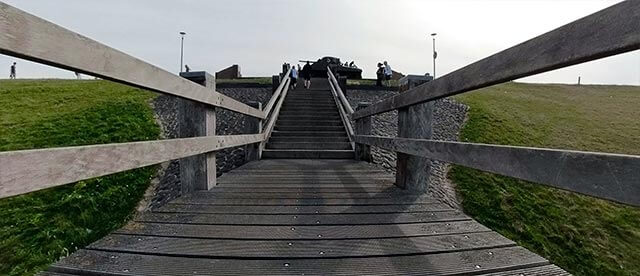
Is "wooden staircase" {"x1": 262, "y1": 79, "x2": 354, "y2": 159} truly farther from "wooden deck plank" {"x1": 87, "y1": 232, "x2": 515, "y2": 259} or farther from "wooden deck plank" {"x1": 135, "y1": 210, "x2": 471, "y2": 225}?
"wooden deck plank" {"x1": 87, "y1": 232, "x2": 515, "y2": 259}

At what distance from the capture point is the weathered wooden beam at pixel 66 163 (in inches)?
38.0

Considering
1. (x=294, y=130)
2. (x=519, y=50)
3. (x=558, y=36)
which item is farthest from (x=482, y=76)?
(x=294, y=130)

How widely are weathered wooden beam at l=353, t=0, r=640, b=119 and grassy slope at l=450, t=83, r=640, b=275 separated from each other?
18.0 ft

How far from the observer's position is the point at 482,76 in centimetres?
165

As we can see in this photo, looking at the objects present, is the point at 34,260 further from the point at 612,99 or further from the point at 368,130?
the point at 612,99

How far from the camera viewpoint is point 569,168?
1057 millimetres

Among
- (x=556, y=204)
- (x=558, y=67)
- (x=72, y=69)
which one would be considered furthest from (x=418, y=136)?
(x=556, y=204)

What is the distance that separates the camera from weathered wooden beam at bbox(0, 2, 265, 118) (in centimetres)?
97

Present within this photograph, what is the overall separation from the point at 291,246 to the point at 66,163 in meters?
1.05

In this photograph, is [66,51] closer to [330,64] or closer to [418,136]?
[418,136]

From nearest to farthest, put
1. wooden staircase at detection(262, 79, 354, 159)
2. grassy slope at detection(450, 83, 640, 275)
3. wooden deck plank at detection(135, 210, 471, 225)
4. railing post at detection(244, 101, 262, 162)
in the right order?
wooden deck plank at detection(135, 210, 471, 225) → railing post at detection(244, 101, 262, 162) → grassy slope at detection(450, 83, 640, 275) → wooden staircase at detection(262, 79, 354, 159)

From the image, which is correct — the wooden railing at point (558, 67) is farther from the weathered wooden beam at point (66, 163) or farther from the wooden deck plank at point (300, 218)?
the weathered wooden beam at point (66, 163)

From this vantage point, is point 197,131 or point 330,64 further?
point 330,64

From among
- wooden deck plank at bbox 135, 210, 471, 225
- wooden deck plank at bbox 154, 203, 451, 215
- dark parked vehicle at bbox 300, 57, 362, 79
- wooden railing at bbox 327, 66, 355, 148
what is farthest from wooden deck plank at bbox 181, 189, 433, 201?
dark parked vehicle at bbox 300, 57, 362, 79
